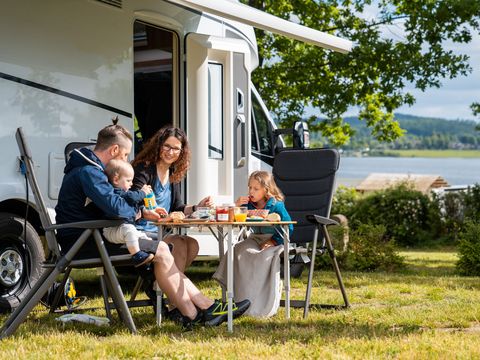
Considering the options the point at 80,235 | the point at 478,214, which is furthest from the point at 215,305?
the point at 478,214

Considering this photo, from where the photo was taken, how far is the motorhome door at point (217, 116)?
764 cm

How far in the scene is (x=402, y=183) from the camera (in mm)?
15172

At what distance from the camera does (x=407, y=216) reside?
574 inches

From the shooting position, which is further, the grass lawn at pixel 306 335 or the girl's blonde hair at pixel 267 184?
the girl's blonde hair at pixel 267 184

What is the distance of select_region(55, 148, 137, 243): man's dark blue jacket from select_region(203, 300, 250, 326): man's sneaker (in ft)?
2.46

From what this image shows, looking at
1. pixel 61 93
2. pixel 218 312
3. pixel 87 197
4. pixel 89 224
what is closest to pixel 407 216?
pixel 61 93

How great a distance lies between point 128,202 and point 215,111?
2.71 m

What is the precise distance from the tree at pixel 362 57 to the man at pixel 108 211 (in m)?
9.63

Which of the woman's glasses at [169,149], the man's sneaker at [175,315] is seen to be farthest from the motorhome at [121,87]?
the man's sneaker at [175,315]

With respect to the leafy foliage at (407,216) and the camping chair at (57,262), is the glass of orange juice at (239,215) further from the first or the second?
the leafy foliage at (407,216)

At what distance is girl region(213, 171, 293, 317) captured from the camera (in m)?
6.02

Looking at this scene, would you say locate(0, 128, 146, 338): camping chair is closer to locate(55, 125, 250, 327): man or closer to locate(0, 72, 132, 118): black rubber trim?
locate(55, 125, 250, 327): man

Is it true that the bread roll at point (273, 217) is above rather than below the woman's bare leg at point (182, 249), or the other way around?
above

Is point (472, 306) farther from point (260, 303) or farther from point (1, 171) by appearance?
point (1, 171)
